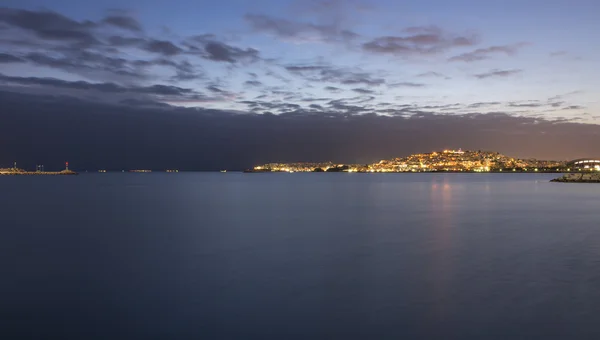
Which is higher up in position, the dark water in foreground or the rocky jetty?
the rocky jetty

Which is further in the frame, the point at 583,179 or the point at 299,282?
the point at 583,179

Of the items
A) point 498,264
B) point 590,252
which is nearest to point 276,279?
point 498,264

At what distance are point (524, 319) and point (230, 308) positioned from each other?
18.8 ft

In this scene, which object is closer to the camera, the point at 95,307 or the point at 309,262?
the point at 95,307

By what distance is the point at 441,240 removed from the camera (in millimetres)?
18781

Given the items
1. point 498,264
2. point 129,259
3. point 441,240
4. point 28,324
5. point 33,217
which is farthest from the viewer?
point 33,217

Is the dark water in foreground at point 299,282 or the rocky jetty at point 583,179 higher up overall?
the rocky jetty at point 583,179

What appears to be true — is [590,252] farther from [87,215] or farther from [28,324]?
[87,215]

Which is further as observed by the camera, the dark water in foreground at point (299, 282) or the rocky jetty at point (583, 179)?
the rocky jetty at point (583, 179)

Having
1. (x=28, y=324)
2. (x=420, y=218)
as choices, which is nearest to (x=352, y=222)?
(x=420, y=218)

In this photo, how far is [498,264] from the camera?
13.6 metres

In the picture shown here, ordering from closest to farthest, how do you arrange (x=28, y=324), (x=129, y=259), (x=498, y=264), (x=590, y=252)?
(x=28, y=324), (x=498, y=264), (x=129, y=259), (x=590, y=252)

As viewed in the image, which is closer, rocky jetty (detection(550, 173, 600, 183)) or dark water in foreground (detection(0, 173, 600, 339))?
dark water in foreground (detection(0, 173, 600, 339))

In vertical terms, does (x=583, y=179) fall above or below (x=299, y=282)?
above
